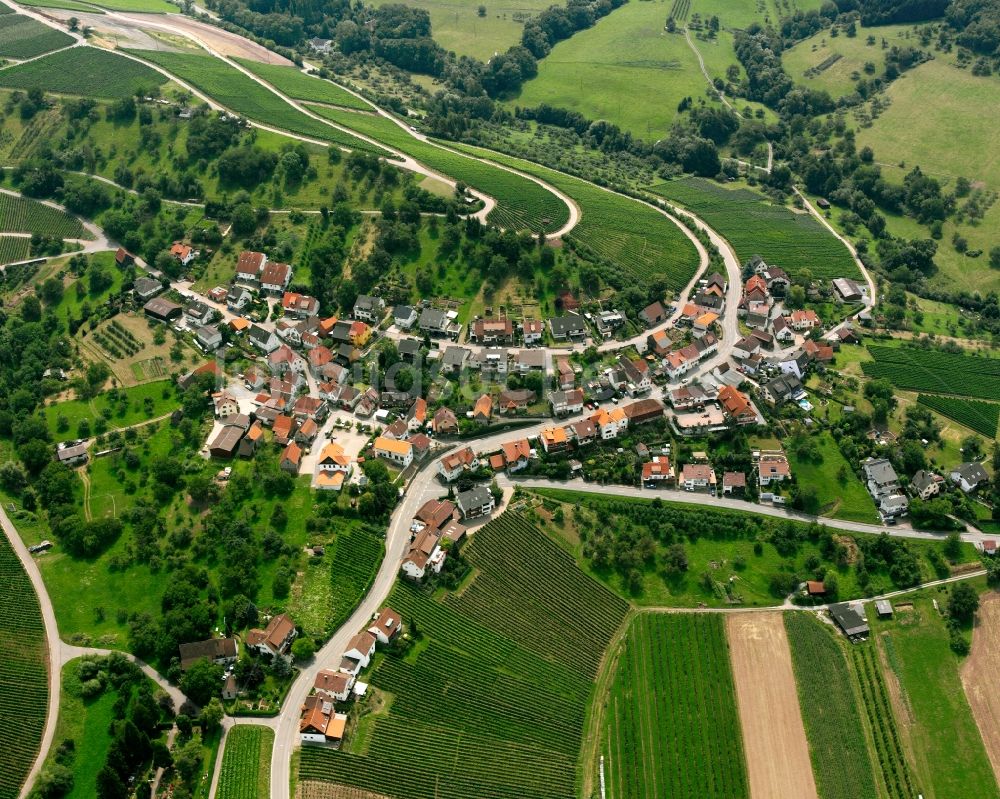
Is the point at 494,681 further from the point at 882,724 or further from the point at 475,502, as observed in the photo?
the point at 882,724

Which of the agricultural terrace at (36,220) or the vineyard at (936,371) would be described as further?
the agricultural terrace at (36,220)

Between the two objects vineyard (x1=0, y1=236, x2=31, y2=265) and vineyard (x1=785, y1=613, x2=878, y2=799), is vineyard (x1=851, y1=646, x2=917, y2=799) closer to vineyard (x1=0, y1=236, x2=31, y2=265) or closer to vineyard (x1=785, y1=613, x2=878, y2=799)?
vineyard (x1=785, y1=613, x2=878, y2=799)

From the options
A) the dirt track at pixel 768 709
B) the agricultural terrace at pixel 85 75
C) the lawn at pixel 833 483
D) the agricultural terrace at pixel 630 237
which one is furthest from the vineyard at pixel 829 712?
the agricultural terrace at pixel 85 75

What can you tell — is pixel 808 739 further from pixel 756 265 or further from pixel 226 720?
pixel 756 265

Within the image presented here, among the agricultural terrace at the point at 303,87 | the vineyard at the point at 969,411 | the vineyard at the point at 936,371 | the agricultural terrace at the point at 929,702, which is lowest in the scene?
A: the agricultural terrace at the point at 929,702

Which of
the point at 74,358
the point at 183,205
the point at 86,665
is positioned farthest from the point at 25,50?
the point at 86,665

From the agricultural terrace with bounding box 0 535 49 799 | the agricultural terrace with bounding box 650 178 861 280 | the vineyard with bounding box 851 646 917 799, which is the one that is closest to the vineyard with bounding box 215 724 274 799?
the agricultural terrace with bounding box 0 535 49 799

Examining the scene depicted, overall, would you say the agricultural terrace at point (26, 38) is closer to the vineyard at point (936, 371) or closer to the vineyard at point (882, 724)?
the vineyard at point (936, 371)

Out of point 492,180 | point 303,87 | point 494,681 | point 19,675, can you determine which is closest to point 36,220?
point 303,87
